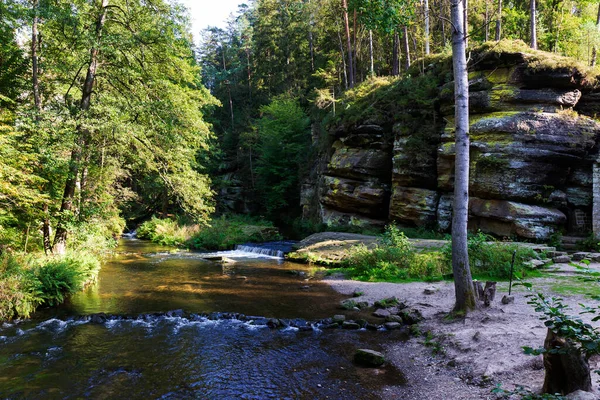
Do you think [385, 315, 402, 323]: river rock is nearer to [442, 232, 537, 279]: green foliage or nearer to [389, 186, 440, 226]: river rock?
[442, 232, 537, 279]: green foliage

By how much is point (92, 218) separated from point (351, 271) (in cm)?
990

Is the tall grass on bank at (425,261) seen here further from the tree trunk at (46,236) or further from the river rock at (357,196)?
the tree trunk at (46,236)

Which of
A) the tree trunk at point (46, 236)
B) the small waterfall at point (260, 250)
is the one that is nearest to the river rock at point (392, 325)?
the tree trunk at point (46, 236)

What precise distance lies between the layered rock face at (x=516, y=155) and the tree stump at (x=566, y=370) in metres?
13.8

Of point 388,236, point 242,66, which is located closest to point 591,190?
point 388,236

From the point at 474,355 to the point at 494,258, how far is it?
6.97 metres

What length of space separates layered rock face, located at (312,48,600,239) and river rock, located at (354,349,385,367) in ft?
41.6

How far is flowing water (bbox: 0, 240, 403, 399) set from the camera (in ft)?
18.9

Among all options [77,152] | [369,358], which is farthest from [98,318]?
[369,358]

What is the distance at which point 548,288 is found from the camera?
9.45 m

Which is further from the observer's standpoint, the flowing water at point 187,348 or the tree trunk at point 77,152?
the tree trunk at point 77,152

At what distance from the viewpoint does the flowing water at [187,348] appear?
5.75 m

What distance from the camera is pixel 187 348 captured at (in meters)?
7.40

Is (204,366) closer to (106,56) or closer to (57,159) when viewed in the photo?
(57,159)
